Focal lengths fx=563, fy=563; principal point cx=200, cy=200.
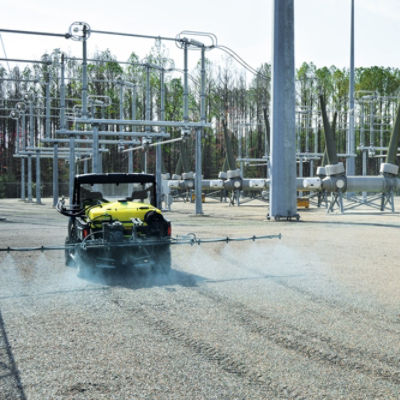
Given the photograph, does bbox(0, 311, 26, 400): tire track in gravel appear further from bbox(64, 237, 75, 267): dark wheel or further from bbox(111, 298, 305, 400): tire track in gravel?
bbox(64, 237, 75, 267): dark wheel

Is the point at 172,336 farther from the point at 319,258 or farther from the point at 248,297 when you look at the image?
the point at 319,258

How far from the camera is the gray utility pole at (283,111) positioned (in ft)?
61.4

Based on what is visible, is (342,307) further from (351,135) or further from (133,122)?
(351,135)

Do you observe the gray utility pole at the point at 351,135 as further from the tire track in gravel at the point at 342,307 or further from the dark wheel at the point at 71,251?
the tire track in gravel at the point at 342,307

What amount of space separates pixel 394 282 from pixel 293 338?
10.9 ft

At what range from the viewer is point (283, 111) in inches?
734

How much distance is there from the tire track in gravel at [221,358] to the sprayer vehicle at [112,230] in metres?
2.30

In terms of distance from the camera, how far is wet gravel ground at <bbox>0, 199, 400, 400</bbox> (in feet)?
13.3

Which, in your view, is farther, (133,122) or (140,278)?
(133,122)

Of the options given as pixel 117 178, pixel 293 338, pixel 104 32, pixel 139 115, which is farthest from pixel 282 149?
pixel 139 115

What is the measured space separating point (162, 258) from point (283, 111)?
1120cm

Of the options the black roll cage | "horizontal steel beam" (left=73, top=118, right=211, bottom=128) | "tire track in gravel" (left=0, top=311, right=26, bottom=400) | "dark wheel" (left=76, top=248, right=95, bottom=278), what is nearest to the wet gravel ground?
"tire track in gravel" (left=0, top=311, right=26, bottom=400)

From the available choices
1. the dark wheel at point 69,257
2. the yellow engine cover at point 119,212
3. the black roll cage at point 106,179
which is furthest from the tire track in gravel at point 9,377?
the black roll cage at point 106,179

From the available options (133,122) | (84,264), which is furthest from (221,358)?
(133,122)
